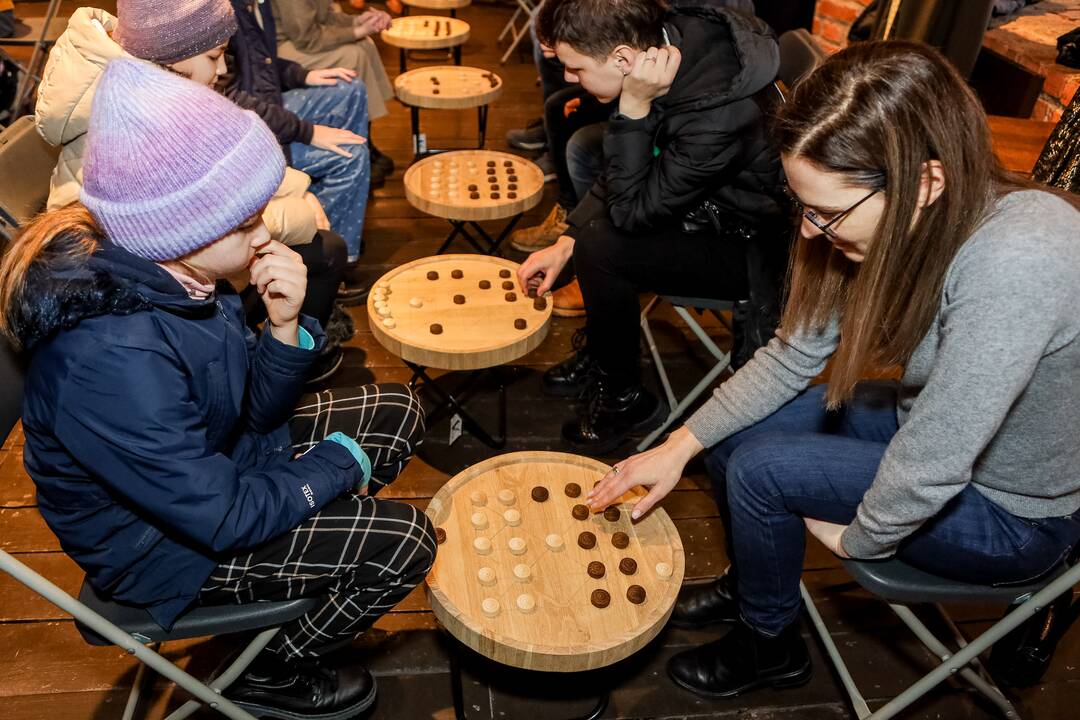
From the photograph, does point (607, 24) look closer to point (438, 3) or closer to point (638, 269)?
point (638, 269)

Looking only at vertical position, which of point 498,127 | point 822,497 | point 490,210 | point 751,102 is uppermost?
point 751,102

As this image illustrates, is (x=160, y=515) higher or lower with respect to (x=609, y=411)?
higher

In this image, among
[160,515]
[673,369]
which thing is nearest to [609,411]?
[673,369]

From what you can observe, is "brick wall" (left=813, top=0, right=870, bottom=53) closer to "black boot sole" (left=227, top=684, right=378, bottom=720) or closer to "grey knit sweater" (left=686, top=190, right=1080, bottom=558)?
"grey knit sweater" (left=686, top=190, right=1080, bottom=558)

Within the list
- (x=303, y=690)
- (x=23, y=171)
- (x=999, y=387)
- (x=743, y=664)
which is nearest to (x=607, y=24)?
(x=999, y=387)

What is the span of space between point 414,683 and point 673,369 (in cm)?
150

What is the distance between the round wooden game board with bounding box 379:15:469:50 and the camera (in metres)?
4.55

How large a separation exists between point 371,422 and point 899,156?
1193 mm

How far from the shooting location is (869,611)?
2240 mm

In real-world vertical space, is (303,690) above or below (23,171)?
below

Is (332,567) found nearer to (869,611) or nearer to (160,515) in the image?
(160,515)

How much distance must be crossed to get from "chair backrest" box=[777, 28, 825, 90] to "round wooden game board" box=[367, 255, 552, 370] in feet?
3.14

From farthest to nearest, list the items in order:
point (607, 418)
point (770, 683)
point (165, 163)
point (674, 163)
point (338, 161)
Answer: point (338, 161)
point (607, 418)
point (674, 163)
point (770, 683)
point (165, 163)

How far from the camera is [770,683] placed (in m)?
2.01
